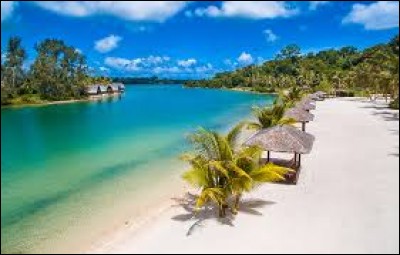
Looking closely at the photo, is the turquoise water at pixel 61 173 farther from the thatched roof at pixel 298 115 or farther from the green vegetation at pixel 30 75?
the thatched roof at pixel 298 115

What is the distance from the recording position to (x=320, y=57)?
110188mm

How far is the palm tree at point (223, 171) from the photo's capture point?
1051cm

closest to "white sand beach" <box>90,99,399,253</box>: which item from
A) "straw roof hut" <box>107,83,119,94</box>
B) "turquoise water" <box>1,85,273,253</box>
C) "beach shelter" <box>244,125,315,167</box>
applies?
"beach shelter" <box>244,125,315,167</box>

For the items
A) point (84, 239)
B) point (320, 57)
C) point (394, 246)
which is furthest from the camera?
point (320, 57)

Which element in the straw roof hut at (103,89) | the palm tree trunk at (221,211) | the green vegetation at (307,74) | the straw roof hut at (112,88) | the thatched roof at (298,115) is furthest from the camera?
the straw roof hut at (112,88)

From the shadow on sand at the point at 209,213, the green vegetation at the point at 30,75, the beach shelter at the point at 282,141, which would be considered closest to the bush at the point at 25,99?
the green vegetation at the point at 30,75

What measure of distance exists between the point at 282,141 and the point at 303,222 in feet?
12.7

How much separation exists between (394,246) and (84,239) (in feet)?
21.3

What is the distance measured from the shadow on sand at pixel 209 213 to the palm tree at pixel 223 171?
0.65ft

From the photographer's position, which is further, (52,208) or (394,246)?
(52,208)

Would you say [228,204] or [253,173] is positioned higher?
[253,173]

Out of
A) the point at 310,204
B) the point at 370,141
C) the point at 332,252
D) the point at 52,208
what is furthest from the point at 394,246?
the point at 370,141

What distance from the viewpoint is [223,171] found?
10.3 metres

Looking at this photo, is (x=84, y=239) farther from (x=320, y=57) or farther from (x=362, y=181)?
(x=320, y=57)
